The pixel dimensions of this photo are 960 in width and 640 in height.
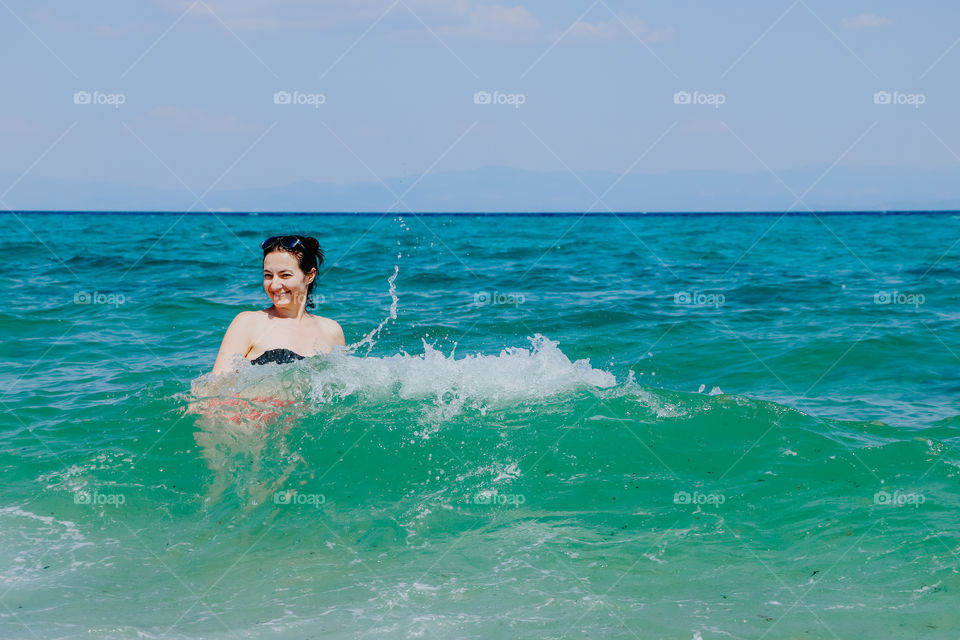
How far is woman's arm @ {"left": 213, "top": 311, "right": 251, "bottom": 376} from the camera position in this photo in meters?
6.83

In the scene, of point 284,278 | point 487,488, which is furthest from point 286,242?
point 487,488

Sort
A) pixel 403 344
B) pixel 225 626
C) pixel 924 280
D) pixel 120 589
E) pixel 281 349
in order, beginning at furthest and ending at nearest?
pixel 924 280 < pixel 403 344 < pixel 281 349 < pixel 120 589 < pixel 225 626

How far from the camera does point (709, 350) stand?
11.0 metres

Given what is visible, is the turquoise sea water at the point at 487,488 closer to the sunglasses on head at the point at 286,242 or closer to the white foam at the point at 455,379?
the white foam at the point at 455,379

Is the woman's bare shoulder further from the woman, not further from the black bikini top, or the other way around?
the black bikini top

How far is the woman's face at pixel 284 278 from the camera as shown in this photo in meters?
6.82

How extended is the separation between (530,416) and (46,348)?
24.2 ft

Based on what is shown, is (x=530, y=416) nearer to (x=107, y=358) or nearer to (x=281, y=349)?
(x=281, y=349)

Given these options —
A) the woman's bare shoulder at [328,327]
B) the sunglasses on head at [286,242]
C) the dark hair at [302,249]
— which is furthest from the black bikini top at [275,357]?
the sunglasses on head at [286,242]

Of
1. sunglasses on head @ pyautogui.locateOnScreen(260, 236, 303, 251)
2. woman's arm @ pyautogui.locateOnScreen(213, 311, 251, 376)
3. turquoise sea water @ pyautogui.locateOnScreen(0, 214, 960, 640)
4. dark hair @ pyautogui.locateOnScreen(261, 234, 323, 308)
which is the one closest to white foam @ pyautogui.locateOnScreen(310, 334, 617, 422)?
turquoise sea water @ pyautogui.locateOnScreen(0, 214, 960, 640)

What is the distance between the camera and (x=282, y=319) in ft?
23.4

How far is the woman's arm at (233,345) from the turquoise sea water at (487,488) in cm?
19

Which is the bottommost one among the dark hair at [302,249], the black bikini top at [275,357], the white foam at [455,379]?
the white foam at [455,379]

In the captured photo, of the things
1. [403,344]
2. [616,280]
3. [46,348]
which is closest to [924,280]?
[616,280]
